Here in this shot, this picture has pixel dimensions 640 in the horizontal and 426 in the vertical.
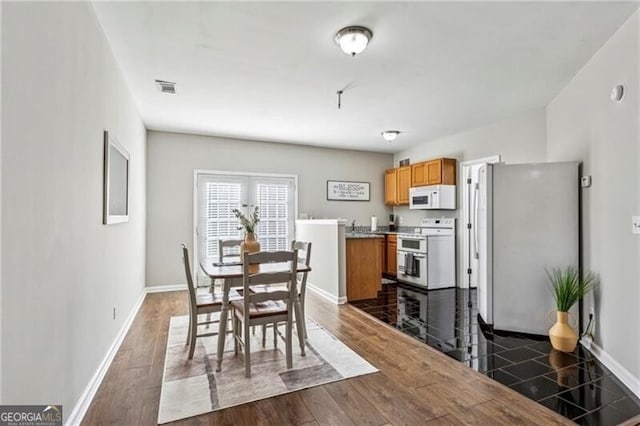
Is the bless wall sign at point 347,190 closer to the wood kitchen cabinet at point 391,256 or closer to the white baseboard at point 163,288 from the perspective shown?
the wood kitchen cabinet at point 391,256

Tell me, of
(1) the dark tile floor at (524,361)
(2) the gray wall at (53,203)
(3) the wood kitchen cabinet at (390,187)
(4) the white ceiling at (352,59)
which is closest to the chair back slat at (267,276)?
(2) the gray wall at (53,203)

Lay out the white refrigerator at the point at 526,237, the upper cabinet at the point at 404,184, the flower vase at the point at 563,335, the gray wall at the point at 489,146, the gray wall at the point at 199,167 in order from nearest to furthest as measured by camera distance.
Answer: the flower vase at the point at 563,335 → the white refrigerator at the point at 526,237 → the gray wall at the point at 489,146 → the gray wall at the point at 199,167 → the upper cabinet at the point at 404,184

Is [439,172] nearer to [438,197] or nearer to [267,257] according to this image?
[438,197]

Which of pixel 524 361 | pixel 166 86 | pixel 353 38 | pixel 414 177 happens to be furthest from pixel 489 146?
pixel 166 86

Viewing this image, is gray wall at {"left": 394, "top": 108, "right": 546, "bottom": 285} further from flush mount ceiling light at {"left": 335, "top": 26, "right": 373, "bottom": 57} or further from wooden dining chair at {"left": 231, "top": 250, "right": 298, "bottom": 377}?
wooden dining chair at {"left": 231, "top": 250, "right": 298, "bottom": 377}

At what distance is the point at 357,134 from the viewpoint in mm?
5762

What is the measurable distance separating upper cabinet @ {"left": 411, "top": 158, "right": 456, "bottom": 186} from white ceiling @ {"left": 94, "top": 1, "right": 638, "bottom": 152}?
0.97 meters

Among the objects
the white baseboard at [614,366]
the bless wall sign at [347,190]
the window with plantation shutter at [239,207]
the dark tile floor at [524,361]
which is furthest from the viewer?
the bless wall sign at [347,190]

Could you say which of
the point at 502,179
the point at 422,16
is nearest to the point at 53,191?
the point at 422,16

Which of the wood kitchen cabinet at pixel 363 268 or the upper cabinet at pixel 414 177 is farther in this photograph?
the upper cabinet at pixel 414 177

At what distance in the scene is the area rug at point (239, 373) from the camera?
218cm

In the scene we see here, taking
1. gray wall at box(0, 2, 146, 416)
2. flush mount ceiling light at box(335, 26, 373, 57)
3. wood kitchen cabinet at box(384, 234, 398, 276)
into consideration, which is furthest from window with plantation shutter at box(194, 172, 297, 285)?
flush mount ceiling light at box(335, 26, 373, 57)

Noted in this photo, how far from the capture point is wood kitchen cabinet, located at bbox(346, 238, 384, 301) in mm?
4836

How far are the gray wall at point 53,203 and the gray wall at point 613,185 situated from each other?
3615 millimetres
